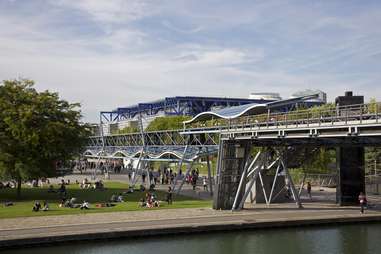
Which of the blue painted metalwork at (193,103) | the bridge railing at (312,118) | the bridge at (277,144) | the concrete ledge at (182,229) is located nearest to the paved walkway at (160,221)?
the concrete ledge at (182,229)

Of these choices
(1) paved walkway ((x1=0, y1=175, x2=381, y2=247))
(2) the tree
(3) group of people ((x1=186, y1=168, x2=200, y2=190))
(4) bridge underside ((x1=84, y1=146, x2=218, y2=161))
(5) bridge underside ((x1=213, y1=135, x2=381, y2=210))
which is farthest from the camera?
(3) group of people ((x1=186, y1=168, x2=200, y2=190))

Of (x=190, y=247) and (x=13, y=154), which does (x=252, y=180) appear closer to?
(x=190, y=247)

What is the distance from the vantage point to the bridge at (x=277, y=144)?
104 ft

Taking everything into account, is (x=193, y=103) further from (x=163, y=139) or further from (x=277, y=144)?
(x=277, y=144)

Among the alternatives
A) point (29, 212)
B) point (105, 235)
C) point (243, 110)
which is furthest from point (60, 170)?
point (105, 235)

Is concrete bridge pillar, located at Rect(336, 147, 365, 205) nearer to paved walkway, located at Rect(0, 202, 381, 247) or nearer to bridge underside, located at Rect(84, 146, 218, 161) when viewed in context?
paved walkway, located at Rect(0, 202, 381, 247)

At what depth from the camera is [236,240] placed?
107 ft

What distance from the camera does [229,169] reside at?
42.4 meters

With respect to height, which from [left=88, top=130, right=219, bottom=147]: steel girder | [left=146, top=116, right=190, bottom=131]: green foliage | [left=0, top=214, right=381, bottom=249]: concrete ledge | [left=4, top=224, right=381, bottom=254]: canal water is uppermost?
[left=146, top=116, right=190, bottom=131]: green foliage

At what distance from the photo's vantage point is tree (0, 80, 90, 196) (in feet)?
157

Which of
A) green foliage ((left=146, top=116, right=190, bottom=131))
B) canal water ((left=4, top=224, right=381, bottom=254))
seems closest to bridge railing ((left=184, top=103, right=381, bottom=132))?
canal water ((left=4, top=224, right=381, bottom=254))

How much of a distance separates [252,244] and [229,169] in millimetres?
11281

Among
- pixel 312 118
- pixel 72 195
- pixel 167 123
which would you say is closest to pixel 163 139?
pixel 167 123

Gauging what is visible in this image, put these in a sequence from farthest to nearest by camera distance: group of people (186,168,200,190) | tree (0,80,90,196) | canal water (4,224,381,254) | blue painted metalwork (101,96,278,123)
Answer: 1. blue painted metalwork (101,96,278,123)
2. group of people (186,168,200,190)
3. tree (0,80,90,196)
4. canal water (4,224,381,254)
